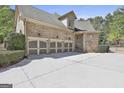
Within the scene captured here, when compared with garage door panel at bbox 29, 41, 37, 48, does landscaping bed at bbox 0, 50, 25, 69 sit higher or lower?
lower

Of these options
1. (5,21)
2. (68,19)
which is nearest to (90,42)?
(68,19)

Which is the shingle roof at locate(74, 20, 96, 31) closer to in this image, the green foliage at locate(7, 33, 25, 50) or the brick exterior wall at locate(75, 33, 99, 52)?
the brick exterior wall at locate(75, 33, 99, 52)

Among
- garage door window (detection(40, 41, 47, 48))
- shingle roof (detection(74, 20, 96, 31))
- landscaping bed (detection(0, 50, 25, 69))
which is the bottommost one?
landscaping bed (detection(0, 50, 25, 69))

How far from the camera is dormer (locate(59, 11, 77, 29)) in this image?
17.8 metres

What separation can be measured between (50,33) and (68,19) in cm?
518

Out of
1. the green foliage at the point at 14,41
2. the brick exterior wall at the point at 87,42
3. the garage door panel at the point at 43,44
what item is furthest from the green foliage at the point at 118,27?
the green foliage at the point at 14,41

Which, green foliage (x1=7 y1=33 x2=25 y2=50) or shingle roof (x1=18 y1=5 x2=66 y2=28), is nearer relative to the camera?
green foliage (x1=7 y1=33 x2=25 y2=50)

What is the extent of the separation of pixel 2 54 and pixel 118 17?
3031 centimetres

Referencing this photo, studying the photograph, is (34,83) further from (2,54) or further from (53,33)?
(53,33)

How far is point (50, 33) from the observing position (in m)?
14.1

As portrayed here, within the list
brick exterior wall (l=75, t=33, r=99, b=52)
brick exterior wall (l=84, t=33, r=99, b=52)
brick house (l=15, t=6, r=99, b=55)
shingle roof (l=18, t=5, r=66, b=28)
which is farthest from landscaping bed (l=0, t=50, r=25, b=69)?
brick exterior wall (l=84, t=33, r=99, b=52)

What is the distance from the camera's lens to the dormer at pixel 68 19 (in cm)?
1784

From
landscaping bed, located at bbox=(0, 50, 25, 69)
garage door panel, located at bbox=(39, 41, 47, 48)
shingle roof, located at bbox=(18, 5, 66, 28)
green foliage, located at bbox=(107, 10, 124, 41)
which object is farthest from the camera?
green foliage, located at bbox=(107, 10, 124, 41)
